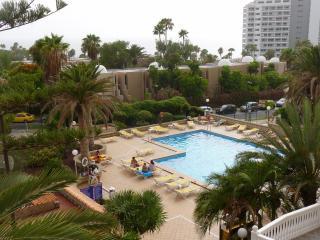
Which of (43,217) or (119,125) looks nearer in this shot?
(43,217)

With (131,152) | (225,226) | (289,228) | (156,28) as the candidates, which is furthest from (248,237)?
(156,28)

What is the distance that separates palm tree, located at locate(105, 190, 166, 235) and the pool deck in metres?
3.42

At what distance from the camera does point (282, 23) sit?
118m

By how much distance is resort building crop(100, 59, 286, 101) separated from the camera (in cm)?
3422

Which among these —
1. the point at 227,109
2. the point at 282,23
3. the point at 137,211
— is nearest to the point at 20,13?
the point at 137,211

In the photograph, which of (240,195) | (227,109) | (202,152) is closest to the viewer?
(240,195)

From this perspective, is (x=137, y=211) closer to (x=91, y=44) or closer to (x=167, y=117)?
(x=167, y=117)

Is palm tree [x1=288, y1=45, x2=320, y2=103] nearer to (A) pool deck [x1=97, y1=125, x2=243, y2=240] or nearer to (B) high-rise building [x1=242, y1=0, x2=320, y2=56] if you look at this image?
(A) pool deck [x1=97, y1=125, x2=243, y2=240]

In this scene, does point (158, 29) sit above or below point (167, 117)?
above

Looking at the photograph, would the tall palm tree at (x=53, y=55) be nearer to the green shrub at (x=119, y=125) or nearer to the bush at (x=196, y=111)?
the green shrub at (x=119, y=125)

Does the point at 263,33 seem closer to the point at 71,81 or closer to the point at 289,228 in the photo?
the point at 71,81

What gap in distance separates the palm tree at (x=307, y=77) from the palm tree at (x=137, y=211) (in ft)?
46.5

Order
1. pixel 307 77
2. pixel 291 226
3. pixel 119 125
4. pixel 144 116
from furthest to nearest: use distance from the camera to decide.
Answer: pixel 144 116, pixel 119 125, pixel 307 77, pixel 291 226

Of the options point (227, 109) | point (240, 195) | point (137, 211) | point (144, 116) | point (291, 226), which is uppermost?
point (240, 195)
